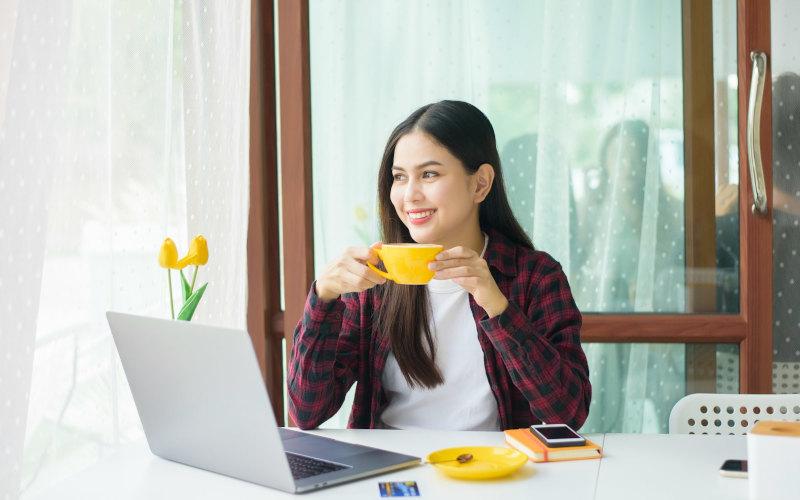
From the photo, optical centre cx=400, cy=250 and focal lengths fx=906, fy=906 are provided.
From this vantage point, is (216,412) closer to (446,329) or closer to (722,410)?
(446,329)

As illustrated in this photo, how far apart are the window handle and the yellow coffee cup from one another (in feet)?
4.24

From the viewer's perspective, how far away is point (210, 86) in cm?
245

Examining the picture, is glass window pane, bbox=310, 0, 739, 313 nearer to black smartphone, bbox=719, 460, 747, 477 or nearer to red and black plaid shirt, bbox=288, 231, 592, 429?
red and black plaid shirt, bbox=288, 231, 592, 429

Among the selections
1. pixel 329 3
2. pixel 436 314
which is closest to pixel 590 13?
pixel 329 3

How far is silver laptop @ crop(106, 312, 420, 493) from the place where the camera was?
3.93 ft

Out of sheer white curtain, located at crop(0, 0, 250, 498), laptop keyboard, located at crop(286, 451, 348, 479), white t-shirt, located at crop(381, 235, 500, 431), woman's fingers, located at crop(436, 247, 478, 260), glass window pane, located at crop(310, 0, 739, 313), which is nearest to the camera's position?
laptop keyboard, located at crop(286, 451, 348, 479)

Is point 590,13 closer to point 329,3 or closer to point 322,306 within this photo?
point 329,3

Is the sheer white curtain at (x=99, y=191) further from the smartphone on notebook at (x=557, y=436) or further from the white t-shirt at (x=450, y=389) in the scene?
the smartphone on notebook at (x=557, y=436)

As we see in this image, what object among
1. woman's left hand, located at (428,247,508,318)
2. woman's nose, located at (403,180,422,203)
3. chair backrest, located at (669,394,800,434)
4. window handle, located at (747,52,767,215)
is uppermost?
window handle, located at (747,52,767,215)

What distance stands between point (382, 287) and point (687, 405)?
26.1 inches

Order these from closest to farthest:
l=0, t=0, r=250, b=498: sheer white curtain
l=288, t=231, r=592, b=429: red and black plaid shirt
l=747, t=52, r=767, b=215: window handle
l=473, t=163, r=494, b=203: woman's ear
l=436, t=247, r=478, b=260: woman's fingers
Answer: l=0, t=0, r=250, b=498: sheer white curtain, l=436, t=247, r=478, b=260: woman's fingers, l=288, t=231, r=592, b=429: red and black plaid shirt, l=473, t=163, r=494, b=203: woman's ear, l=747, t=52, r=767, b=215: window handle

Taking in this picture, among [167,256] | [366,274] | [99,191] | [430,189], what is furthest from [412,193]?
[99,191]

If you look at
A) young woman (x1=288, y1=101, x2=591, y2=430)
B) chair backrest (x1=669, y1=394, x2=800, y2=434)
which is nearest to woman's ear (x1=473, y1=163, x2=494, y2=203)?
young woman (x1=288, y1=101, x2=591, y2=430)

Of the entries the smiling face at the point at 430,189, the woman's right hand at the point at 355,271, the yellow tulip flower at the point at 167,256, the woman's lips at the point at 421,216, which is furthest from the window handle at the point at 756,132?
the yellow tulip flower at the point at 167,256
